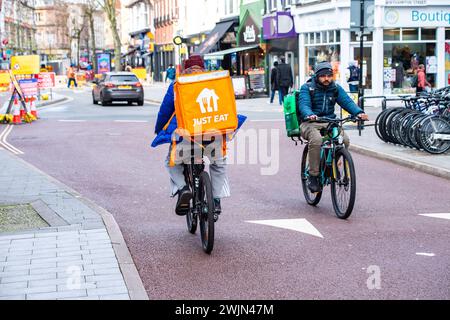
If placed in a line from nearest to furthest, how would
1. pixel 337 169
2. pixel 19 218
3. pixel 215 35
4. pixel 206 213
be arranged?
pixel 206 213 → pixel 19 218 → pixel 337 169 → pixel 215 35

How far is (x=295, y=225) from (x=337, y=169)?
2.98 feet

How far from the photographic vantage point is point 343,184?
8.84 meters

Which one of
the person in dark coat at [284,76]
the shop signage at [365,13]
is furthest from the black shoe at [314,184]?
the person in dark coat at [284,76]

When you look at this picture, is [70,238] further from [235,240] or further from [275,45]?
[275,45]

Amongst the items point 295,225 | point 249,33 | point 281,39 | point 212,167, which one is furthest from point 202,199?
point 249,33

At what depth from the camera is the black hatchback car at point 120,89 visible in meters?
34.8

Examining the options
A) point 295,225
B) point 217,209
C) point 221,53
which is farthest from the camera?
point 221,53

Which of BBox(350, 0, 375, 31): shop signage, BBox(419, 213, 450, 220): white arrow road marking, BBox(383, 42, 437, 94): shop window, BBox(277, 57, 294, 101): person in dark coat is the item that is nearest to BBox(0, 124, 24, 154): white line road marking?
BBox(350, 0, 375, 31): shop signage

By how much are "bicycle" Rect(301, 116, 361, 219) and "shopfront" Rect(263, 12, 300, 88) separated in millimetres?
27265

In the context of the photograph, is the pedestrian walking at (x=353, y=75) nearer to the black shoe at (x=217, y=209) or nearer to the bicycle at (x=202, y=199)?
the bicycle at (x=202, y=199)

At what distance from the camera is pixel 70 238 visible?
761 cm

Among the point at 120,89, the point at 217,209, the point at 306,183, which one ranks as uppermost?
the point at 120,89

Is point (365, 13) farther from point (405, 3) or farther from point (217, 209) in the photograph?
point (217, 209)
